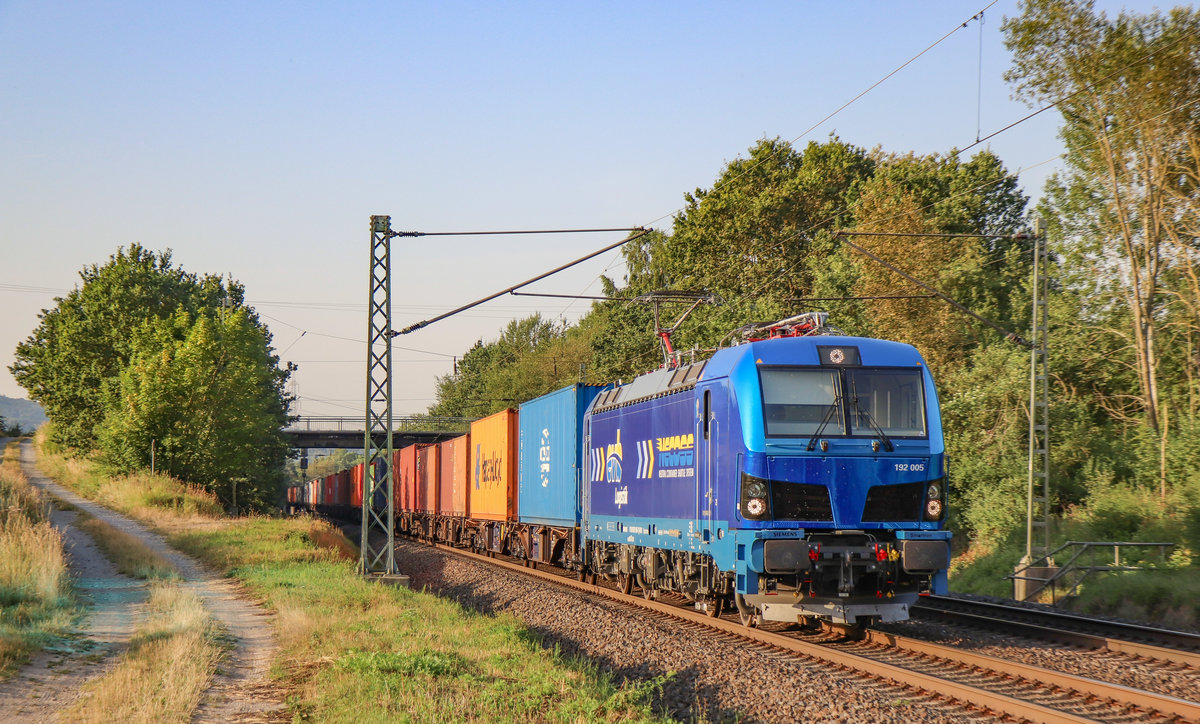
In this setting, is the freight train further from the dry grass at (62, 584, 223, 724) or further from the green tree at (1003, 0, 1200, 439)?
the green tree at (1003, 0, 1200, 439)

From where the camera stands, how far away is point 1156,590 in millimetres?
15609

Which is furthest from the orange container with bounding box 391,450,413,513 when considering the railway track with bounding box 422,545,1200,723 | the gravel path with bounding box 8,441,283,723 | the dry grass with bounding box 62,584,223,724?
the railway track with bounding box 422,545,1200,723

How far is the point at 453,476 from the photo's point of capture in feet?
113

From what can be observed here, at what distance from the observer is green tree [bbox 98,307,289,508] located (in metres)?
41.1

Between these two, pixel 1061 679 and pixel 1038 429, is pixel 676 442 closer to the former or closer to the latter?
pixel 1061 679

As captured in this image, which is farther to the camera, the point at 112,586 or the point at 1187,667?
the point at 112,586

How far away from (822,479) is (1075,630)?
15.3ft

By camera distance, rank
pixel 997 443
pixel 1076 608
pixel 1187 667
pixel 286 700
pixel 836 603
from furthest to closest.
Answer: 1. pixel 997 443
2. pixel 1076 608
3. pixel 836 603
4. pixel 1187 667
5. pixel 286 700

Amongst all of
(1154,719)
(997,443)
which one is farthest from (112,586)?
(997,443)

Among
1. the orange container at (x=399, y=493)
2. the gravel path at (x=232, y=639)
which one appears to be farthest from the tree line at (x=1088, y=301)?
the orange container at (x=399, y=493)

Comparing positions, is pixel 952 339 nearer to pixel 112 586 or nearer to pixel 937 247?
pixel 937 247

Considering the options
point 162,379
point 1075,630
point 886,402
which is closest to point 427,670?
point 886,402

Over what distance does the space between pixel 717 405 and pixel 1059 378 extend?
59.0 feet

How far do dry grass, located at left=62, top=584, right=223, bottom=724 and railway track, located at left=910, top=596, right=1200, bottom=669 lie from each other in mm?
9844
